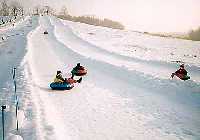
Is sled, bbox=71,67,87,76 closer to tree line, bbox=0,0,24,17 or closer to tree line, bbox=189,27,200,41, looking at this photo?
tree line, bbox=189,27,200,41

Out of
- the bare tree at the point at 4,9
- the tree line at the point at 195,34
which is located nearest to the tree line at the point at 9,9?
the bare tree at the point at 4,9

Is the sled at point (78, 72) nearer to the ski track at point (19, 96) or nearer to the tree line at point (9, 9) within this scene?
the ski track at point (19, 96)

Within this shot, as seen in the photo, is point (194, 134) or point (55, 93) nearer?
point (194, 134)

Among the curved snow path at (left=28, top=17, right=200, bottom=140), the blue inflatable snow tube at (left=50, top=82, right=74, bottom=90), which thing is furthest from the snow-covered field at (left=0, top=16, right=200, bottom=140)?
the blue inflatable snow tube at (left=50, top=82, right=74, bottom=90)

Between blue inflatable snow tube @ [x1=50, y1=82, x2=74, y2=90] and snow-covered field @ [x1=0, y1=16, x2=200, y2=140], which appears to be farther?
blue inflatable snow tube @ [x1=50, y1=82, x2=74, y2=90]

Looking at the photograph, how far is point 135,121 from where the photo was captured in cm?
1214

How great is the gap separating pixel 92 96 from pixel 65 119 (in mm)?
3604

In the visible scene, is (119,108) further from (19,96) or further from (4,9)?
(4,9)

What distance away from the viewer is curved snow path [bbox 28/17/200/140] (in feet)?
35.8

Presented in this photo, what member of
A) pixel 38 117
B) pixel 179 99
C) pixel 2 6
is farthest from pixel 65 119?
pixel 2 6

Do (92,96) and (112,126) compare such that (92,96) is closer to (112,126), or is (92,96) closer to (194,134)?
(112,126)

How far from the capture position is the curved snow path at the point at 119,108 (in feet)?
35.8

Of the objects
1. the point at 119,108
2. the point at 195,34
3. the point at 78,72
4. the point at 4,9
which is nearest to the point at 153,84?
the point at 119,108

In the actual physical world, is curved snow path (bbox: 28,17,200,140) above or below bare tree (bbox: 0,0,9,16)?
below
